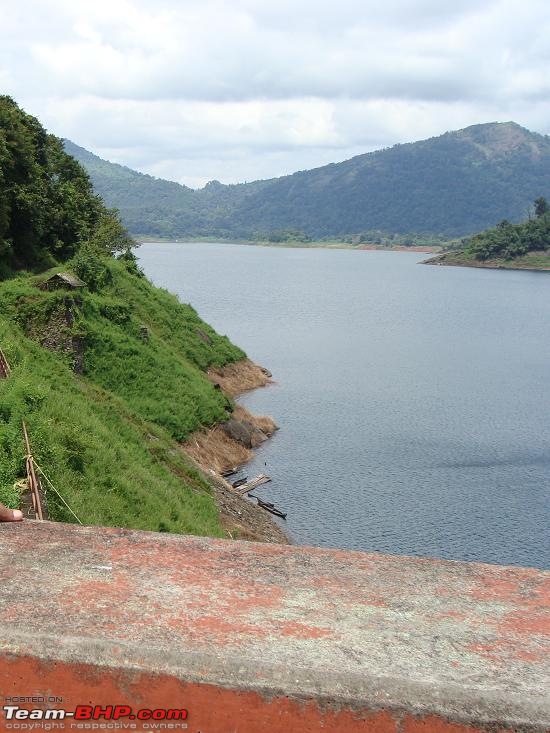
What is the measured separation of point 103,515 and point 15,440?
11.4 ft

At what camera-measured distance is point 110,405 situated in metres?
28.2

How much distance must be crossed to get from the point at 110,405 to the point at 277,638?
2421 cm

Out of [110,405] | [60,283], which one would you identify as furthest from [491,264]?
[110,405]

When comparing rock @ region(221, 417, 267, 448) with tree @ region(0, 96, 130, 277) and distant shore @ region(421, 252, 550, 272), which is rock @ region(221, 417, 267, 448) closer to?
tree @ region(0, 96, 130, 277)

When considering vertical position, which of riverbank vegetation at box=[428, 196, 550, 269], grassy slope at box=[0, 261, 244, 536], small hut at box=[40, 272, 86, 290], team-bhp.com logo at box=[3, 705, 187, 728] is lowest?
grassy slope at box=[0, 261, 244, 536]

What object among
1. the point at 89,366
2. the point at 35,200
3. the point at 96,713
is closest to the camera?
the point at 96,713

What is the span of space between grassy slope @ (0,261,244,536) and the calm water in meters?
5.54

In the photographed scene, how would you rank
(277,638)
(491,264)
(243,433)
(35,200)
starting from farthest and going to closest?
(491,264)
(243,433)
(35,200)
(277,638)

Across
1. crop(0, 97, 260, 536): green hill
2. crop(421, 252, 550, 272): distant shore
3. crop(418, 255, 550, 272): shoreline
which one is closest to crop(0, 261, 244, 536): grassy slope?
crop(0, 97, 260, 536): green hill

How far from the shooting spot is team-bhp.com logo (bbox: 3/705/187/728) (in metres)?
4.47

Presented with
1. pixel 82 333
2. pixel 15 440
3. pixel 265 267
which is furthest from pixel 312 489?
pixel 265 267

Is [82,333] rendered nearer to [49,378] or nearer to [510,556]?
[49,378]

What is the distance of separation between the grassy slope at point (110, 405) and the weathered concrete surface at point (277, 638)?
721 centimetres

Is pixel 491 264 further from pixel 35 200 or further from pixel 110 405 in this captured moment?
pixel 110 405
